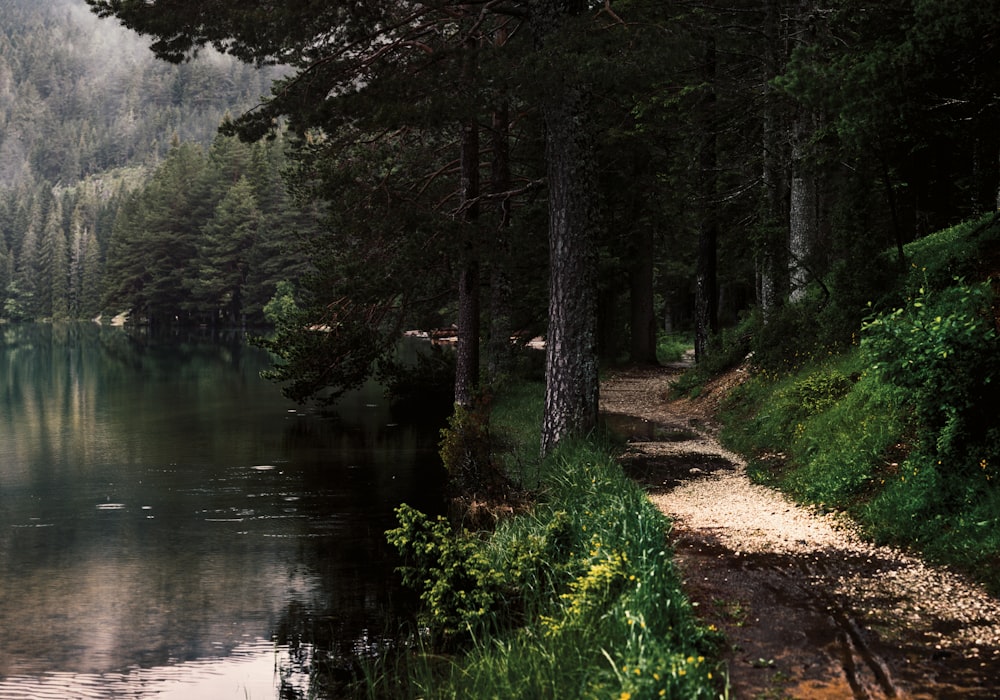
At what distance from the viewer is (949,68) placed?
12781 millimetres

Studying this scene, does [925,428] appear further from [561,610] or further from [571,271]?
[571,271]

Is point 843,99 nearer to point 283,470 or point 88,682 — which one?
point 88,682

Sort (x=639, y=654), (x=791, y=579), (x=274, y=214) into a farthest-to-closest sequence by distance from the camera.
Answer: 1. (x=274, y=214)
2. (x=791, y=579)
3. (x=639, y=654)

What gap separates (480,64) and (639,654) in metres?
10.0

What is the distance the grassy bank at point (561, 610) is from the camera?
263 inches

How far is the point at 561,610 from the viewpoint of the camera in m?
8.55

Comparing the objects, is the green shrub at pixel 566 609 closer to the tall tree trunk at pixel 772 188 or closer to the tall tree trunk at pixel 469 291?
the tall tree trunk at pixel 772 188

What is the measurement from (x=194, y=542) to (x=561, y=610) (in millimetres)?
7952

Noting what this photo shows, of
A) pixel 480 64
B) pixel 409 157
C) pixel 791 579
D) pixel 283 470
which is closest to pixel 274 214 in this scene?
pixel 409 157

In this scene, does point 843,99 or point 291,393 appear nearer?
point 843,99

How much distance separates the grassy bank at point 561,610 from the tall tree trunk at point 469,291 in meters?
12.1

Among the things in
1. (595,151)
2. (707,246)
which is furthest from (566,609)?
(707,246)

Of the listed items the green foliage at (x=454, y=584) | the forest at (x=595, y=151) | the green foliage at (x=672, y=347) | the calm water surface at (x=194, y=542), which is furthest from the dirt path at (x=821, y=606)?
the green foliage at (x=672, y=347)

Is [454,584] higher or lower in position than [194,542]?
higher
